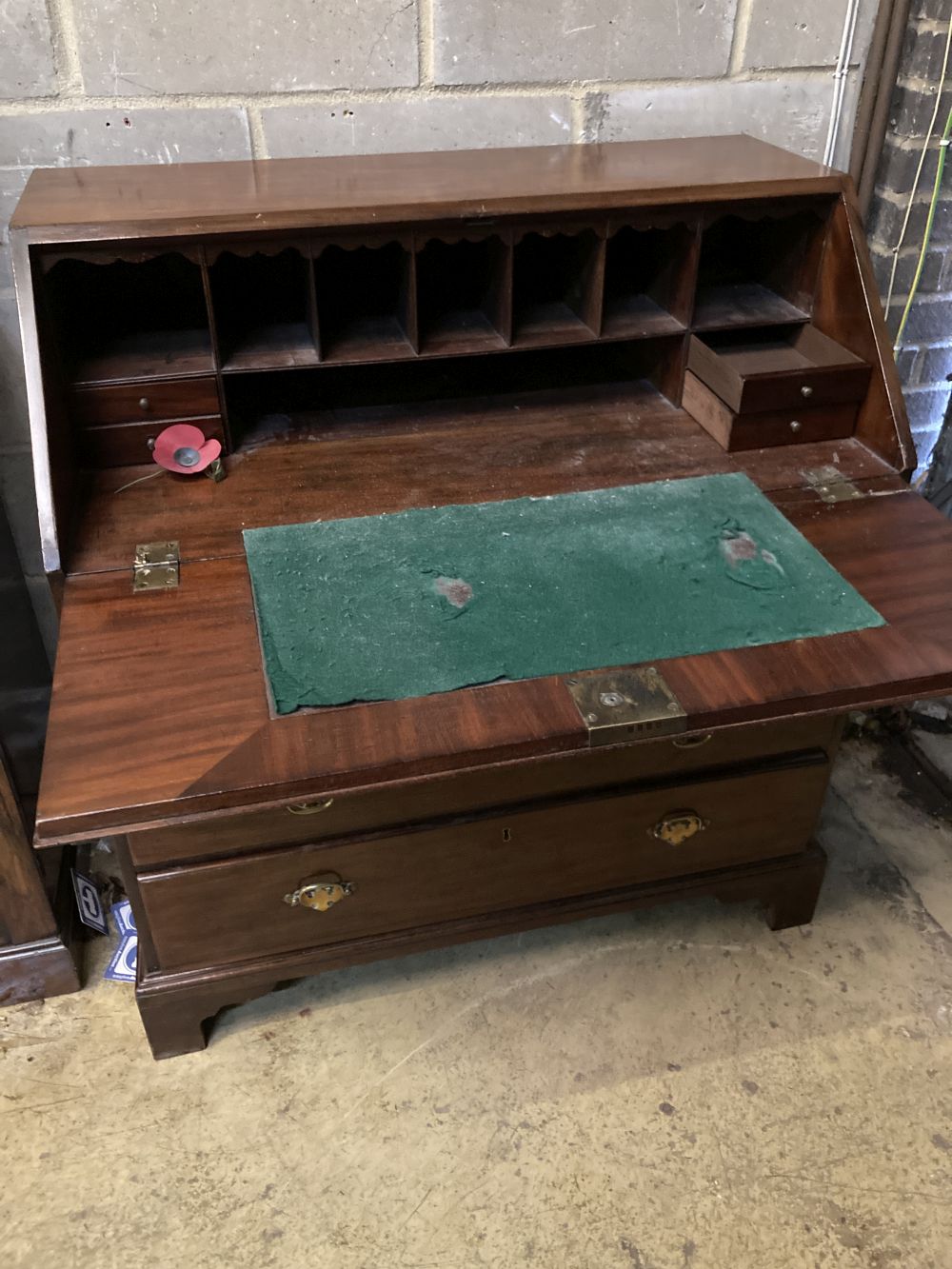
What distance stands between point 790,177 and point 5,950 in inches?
64.6

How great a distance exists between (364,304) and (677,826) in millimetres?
919

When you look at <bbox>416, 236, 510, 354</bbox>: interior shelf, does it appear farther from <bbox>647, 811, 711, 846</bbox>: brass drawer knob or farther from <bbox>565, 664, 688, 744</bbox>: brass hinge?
<bbox>647, 811, 711, 846</bbox>: brass drawer knob

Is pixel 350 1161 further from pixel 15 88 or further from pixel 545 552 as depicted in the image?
pixel 15 88

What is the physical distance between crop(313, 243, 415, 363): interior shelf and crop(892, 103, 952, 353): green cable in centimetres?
93

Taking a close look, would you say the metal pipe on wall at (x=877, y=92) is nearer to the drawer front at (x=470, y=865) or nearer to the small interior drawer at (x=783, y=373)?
the small interior drawer at (x=783, y=373)

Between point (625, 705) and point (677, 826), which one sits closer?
point (625, 705)

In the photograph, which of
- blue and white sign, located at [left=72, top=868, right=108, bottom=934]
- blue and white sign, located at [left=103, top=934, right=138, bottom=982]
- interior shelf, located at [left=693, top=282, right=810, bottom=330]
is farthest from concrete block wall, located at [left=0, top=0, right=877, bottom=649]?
blue and white sign, located at [left=103, top=934, right=138, bottom=982]

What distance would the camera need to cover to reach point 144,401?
4.52 feet

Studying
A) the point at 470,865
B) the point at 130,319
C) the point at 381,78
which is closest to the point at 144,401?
the point at 130,319

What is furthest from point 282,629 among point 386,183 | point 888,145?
point 888,145

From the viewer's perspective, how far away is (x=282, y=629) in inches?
44.6

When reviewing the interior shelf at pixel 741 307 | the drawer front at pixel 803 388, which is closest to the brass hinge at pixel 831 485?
the drawer front at pixel 803 388

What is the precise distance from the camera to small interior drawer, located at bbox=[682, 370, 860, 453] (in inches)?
58.1

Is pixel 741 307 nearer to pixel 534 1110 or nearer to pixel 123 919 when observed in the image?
pixel 534 1110
